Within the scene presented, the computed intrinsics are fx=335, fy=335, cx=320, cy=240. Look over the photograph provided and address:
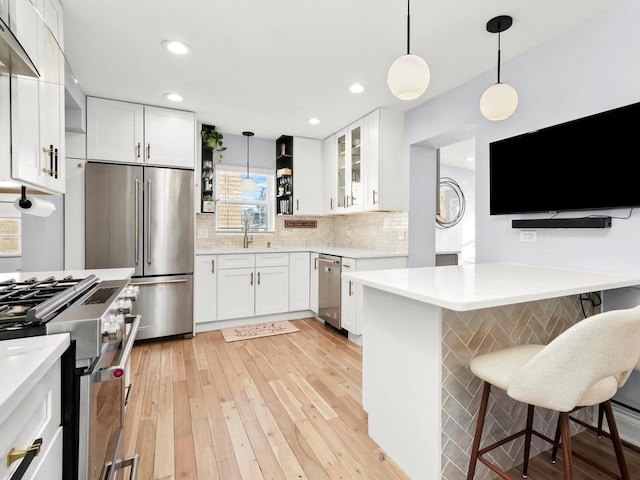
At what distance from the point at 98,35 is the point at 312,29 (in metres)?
1.45

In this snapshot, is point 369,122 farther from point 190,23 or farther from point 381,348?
point 381,348

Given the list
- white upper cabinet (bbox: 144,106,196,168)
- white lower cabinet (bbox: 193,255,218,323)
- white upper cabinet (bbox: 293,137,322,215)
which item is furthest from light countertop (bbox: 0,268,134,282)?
white upper cabinet (bbox: 293,137,322,215)

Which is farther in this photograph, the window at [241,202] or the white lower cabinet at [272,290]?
the window at [241,202]

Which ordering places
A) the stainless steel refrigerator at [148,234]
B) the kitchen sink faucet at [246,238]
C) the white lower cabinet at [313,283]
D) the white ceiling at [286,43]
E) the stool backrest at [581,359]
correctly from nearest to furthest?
the stool backrest at [581,359], the white ceiling at [286,43], the stainless steel refrigerator at [148,234], the white lower cabinet at [313,283], the kitchen sink faucet at [246,238]

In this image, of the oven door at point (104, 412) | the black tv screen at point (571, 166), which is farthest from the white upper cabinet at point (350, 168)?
the oven door at point (104, 412)

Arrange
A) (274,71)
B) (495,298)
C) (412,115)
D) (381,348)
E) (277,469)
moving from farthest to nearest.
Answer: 1. (412,115)
2. (274,71)
3. (381,348)
4. (277,469)
5. (495,298)

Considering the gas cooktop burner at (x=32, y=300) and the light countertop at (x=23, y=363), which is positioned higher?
the gas cooktop burner at (x=32, y=300)

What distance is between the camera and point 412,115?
357cm

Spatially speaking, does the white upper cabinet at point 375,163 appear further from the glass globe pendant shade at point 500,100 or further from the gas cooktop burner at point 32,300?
the gas cooktop burner at point 32,300

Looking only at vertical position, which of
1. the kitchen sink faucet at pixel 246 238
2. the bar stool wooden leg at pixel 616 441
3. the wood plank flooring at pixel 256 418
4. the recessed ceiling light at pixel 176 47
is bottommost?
the wood plank flooring at pixel 256 418

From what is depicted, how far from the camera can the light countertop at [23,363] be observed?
61cm

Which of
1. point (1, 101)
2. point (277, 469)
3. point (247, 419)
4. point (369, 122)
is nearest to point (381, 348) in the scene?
point (277, 469)

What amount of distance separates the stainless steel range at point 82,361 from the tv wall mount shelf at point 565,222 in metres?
2.53

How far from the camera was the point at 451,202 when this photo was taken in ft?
21.2
